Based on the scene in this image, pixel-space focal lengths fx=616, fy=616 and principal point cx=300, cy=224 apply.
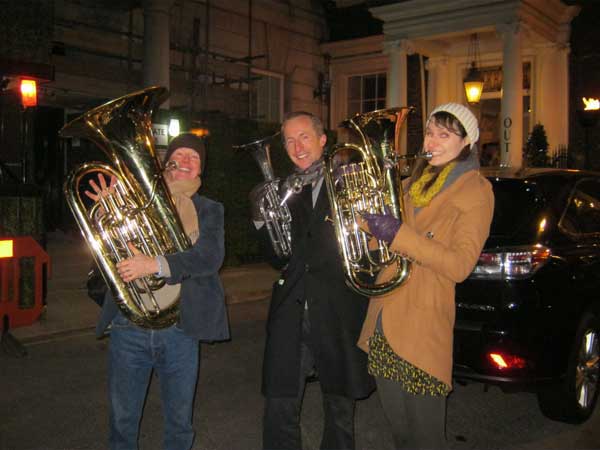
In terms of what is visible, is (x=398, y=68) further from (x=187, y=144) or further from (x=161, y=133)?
(x=187, y=144)

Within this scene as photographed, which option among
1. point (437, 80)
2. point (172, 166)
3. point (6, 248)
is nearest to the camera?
point (172, 166)

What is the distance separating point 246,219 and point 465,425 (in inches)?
315

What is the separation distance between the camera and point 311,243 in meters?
2.94

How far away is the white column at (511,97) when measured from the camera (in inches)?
495

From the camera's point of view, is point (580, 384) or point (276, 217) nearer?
point (276, 217)

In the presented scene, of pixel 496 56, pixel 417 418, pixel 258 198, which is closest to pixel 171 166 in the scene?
pixel 258 198

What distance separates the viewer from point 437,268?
2385 mm

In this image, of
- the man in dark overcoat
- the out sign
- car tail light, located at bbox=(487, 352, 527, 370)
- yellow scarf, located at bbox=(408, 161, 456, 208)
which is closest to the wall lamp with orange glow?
the man in dark overcoat

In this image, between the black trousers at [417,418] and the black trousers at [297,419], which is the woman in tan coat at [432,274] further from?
the black trousers at [297,419]

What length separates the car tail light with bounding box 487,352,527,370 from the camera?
363 cm

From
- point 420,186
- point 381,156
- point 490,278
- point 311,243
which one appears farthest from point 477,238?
point 490,278

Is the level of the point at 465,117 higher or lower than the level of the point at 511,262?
higher

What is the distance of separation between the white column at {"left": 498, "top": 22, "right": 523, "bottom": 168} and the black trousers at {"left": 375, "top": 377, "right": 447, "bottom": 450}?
10.8 m

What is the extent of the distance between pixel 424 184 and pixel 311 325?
0.85 metres
